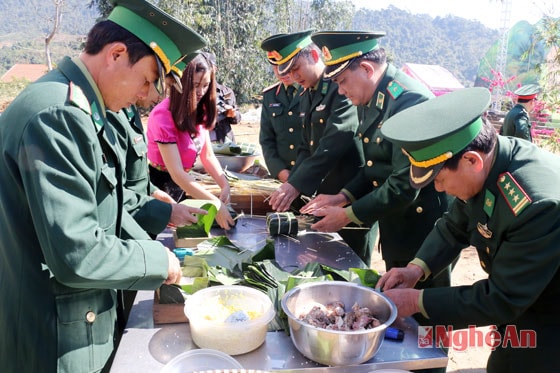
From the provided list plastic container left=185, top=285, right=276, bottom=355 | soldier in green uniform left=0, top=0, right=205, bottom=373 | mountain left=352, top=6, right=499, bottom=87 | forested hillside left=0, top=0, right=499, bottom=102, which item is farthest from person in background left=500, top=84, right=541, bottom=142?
mountain left=352, top=6, right=499, bottom=87

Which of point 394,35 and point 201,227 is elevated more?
point 201,227

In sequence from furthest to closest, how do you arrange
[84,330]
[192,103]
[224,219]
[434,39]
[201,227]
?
[434,39]
[192,103]
[224,219]
[201,227]
[84,330]

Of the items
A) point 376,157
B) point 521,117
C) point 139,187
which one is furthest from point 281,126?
point 521,117

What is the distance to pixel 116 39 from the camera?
60.2 inches

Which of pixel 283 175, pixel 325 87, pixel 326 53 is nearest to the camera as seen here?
pixel 326 53

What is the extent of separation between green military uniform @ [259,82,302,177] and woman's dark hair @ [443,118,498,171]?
2388 mm

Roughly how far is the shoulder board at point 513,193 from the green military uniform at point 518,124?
5.40 meters

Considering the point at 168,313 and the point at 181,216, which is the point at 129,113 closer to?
the point at 181,216

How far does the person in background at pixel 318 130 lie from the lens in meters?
3.17

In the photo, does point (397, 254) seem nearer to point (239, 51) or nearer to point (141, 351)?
point (141, 351)

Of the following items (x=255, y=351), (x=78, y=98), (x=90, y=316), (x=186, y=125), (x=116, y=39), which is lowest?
(x=255, y=351)

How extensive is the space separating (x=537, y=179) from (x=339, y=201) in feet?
4.72

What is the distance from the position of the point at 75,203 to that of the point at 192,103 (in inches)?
71.9

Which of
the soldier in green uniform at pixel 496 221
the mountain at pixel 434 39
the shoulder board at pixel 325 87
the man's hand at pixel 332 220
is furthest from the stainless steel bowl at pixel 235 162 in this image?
the mountain at pixel 434 39
